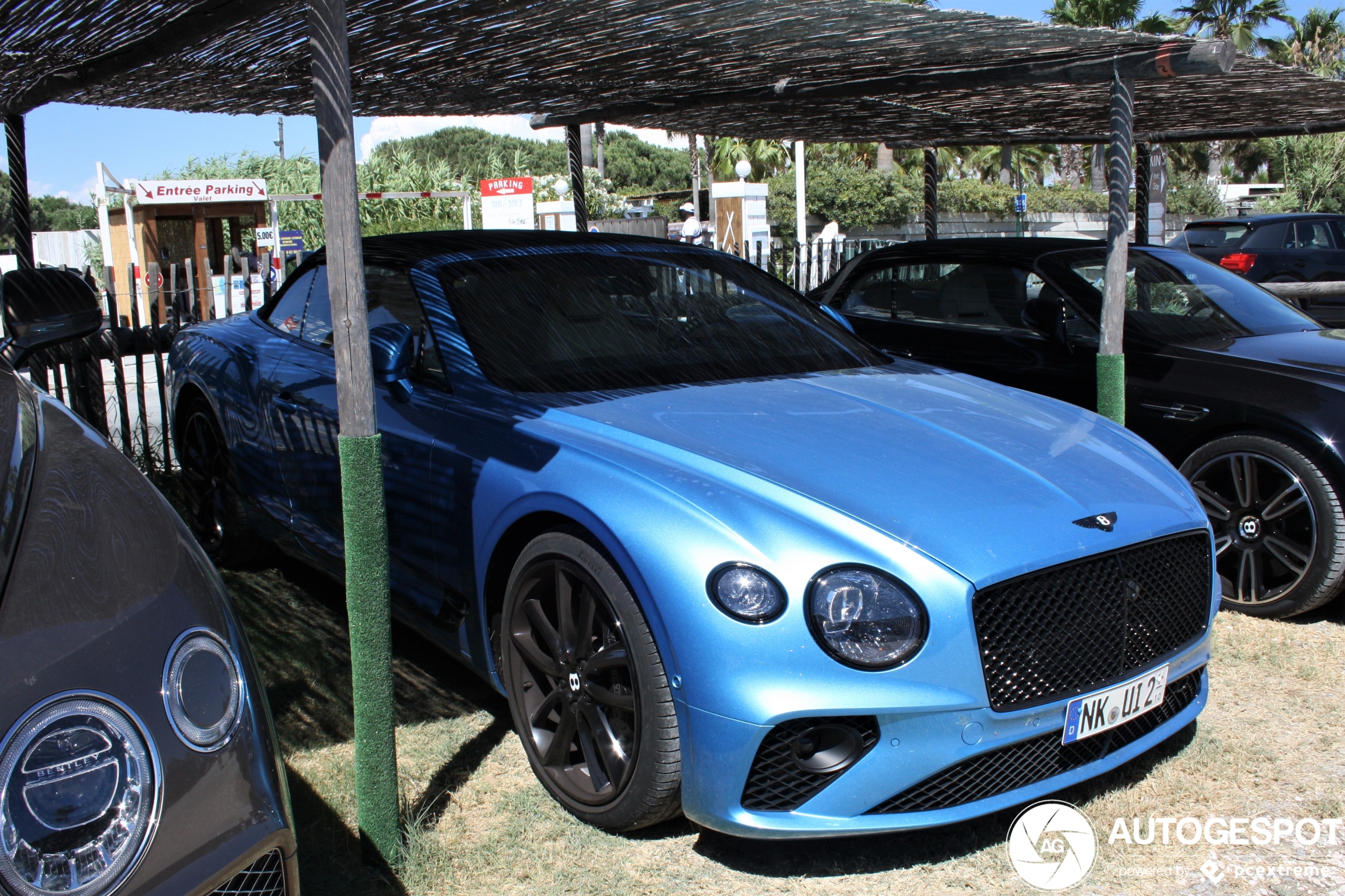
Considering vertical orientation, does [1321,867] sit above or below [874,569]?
below

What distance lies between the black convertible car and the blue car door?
3.09 metres

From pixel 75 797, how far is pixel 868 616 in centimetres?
152

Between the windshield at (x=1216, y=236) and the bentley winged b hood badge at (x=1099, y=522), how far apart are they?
12368 millimetres

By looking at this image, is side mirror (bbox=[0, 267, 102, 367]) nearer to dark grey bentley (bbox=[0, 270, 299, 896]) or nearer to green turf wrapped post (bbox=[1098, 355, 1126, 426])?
dark grey bentley (bbox=[0, 270, 299, 896])

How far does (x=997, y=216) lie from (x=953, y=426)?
1444 inches

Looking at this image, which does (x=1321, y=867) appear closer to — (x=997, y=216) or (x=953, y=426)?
(x=953, y=426)

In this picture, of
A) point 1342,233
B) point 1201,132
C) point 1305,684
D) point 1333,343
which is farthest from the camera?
point 1342,233

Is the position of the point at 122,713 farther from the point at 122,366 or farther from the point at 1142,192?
the point at 1142,192

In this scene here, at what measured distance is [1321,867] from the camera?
8.56 ft

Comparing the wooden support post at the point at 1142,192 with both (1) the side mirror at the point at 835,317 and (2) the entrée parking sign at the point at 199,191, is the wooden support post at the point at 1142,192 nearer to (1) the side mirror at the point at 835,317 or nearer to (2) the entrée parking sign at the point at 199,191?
(1) the side mirror at the point at 835,317

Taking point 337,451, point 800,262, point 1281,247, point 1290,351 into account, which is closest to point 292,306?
point 337,451

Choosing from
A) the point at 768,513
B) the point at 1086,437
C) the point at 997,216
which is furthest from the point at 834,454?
Result: the point at 997,216

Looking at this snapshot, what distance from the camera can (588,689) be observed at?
267cm

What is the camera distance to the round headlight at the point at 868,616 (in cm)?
230
